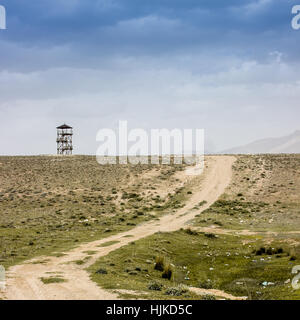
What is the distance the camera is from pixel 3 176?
205ft

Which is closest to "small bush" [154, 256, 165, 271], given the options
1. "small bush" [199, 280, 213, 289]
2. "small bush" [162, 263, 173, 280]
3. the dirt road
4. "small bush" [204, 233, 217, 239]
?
"small bush" [162, 263, 173, 280]

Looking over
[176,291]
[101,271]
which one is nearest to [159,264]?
[101,271]

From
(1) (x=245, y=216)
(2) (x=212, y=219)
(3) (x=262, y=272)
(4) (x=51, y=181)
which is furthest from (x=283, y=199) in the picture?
(4) (x=51, y=181)

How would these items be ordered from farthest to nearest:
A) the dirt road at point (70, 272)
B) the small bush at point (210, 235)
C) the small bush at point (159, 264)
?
the small bush at point (210, 235), the small bush at point (159, 264), the dirt road at point (70, 272)

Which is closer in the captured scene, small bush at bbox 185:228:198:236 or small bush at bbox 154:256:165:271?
small bush at bbox 154:256:165:271

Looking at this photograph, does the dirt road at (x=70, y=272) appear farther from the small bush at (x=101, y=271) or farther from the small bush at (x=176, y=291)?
the small bush at (x=176, y=291)

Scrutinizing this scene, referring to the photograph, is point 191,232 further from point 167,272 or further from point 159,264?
point 167,272

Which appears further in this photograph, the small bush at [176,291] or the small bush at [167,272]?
the small bush at [167,272]

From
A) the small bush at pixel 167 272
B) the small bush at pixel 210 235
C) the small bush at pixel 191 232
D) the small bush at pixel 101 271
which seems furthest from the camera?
the small bush at pixel 191 232

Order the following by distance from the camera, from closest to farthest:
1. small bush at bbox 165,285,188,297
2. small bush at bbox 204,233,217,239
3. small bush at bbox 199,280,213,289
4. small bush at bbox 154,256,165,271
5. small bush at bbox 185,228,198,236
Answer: small bush at bbox 165,285,188,297, small bush at bbox 199,280,213,289, small bush at bbox 154,256,165,271, small bush at bbox 204,233,217,239, small bush at bbox 185,228,198,236

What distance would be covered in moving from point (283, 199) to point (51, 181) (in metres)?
38.6

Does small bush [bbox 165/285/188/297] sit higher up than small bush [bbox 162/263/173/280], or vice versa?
small bush [bbox 165/285/188/297]

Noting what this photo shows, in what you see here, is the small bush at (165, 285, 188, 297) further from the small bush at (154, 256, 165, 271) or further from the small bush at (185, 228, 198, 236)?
the small bush at (185, 228, 198, 236)

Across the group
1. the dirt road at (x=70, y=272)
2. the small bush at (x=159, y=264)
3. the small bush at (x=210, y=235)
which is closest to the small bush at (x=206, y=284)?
the dirt road at (x=70, y=272)
